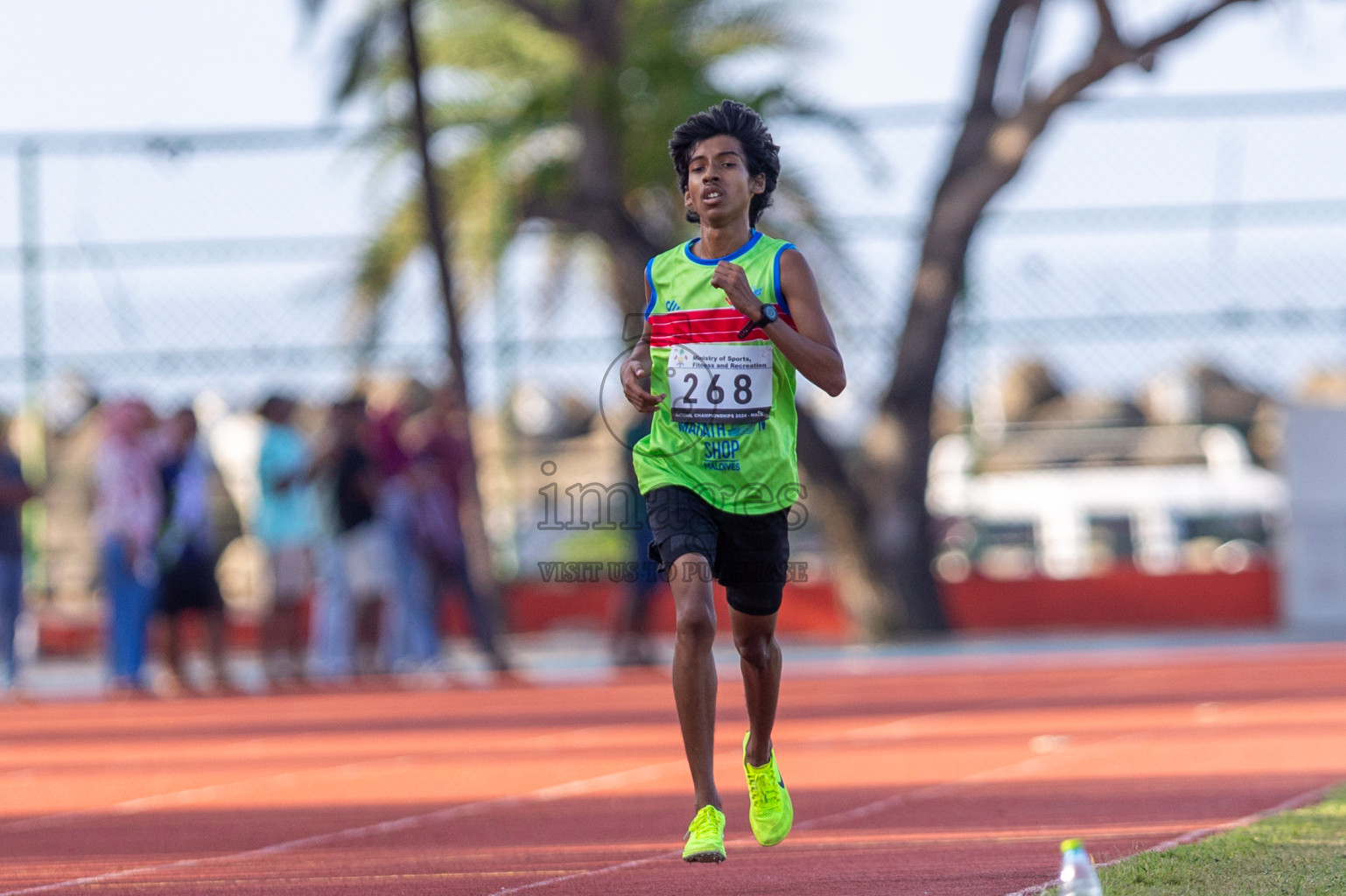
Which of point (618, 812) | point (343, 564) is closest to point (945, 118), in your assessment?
point (343, 564)

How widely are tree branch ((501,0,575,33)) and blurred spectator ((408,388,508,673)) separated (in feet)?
12.7

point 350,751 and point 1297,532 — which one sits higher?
point 1297,532

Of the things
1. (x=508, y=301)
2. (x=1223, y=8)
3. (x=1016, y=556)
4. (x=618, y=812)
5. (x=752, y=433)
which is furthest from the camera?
(x=1016, y=556)

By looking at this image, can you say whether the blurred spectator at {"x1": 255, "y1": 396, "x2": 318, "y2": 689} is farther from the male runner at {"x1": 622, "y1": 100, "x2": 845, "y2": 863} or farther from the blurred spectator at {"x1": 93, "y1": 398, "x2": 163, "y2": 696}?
the male runner at {"x1": 622, "y1": 100, "x2": 845, "y2": 863}

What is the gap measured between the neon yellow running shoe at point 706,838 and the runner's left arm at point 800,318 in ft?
3.78

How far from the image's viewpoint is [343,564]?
12844 mm

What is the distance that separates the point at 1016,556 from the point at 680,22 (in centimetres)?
634

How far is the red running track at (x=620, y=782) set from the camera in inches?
198

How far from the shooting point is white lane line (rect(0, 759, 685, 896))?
5078 mm

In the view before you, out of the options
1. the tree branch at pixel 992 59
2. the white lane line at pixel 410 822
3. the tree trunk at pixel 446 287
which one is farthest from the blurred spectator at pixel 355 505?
the tree branch at pixel 992 59

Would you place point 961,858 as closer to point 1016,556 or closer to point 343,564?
point 343,564

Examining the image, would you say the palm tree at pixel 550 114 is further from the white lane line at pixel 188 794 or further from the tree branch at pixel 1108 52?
the white lane line at pixel 188 794

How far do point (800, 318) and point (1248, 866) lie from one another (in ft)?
5.89

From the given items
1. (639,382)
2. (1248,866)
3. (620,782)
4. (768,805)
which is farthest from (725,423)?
(620,782)
